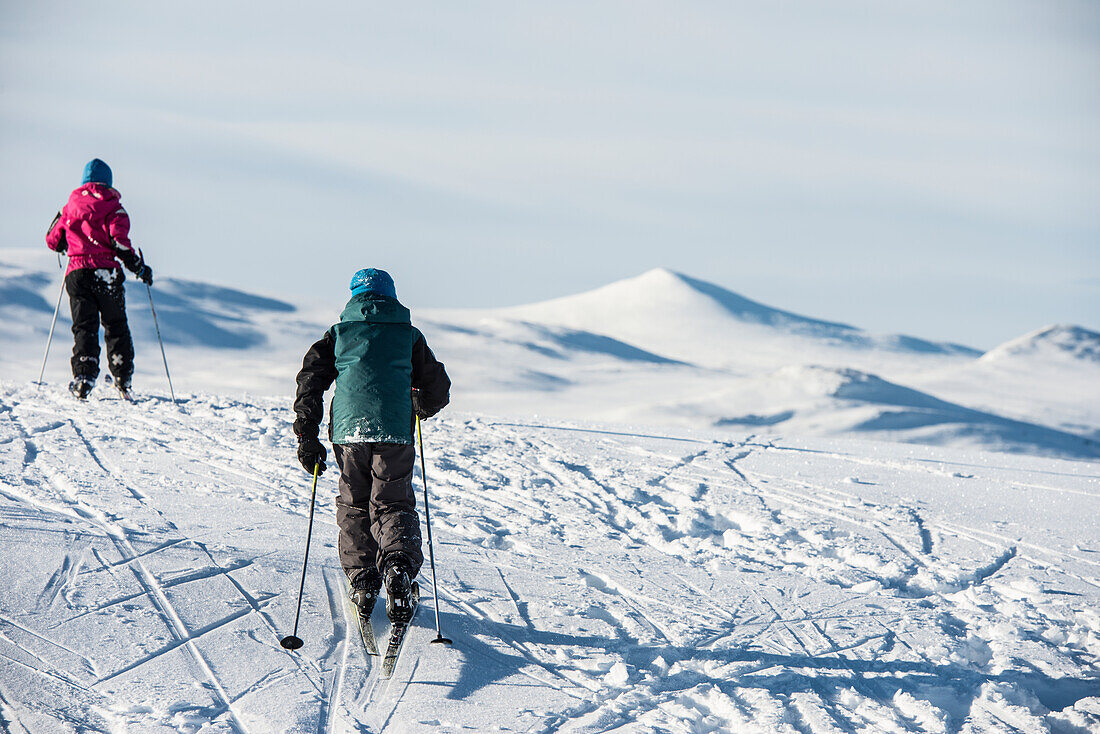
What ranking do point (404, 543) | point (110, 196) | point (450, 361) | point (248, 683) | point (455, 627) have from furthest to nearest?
point (450, 361)
point (110, 196)
point (455, 627)
point (404, 543)
point (248, 683)

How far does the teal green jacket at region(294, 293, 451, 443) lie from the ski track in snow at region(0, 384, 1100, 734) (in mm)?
1103

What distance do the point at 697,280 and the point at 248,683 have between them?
461ft

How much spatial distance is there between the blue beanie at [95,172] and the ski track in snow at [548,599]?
237 cm

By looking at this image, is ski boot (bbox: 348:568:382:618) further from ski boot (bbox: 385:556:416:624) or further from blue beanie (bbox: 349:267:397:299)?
blue beanie (bbox: 349:267:397:299)

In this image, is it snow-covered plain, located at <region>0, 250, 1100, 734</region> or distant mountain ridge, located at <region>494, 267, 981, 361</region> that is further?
distant mountain ridge, located at <region>494, 267, 981, 361</region>

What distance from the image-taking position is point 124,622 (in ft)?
14.8

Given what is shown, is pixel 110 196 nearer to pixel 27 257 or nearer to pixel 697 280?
pixel 27 257

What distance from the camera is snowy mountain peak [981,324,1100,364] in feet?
394

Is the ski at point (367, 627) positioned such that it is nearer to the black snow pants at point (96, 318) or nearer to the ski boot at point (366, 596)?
the ski boot at point (366, 596)

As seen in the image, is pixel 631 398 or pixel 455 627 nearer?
pixel 455 627

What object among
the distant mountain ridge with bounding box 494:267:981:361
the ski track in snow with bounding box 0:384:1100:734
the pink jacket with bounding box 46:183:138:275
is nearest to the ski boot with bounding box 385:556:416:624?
the ski track in snow with bounding box 0:384:1100:734

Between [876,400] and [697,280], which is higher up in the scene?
[697,280]

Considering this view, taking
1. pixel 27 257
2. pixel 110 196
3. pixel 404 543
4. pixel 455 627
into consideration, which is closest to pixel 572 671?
pixel 455 627

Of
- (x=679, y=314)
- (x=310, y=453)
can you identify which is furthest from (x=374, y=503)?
(x=679, y=314)
